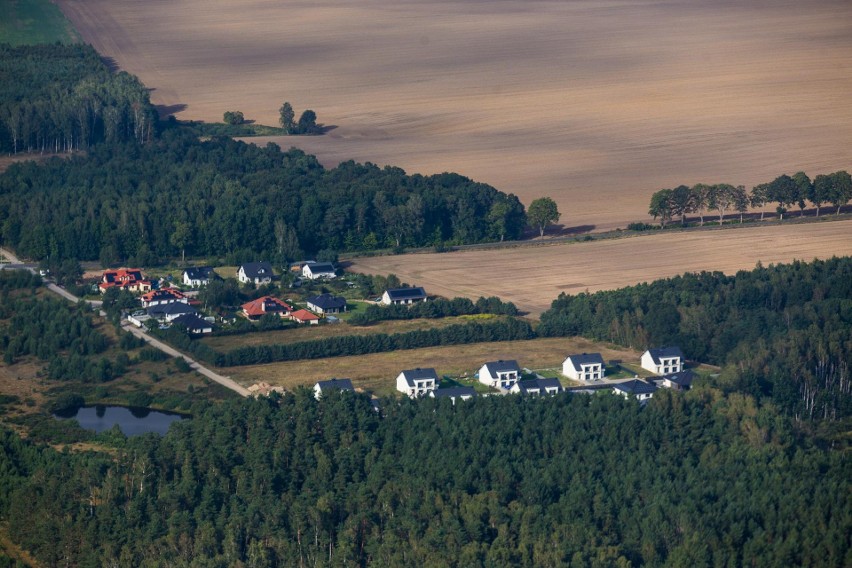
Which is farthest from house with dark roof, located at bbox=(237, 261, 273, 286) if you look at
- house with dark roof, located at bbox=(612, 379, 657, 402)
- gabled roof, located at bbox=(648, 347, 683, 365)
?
house with dark roof, located at bbox=(612, 379, 657, 402)

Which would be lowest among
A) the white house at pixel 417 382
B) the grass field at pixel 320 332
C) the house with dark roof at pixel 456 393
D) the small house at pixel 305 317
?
the house with dark roof at pixel 456 393

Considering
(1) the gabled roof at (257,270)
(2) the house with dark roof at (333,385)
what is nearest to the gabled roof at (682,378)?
(2) the house with dark roof at (333,385)

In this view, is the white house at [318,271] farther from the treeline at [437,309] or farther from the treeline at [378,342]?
the treeline at [378,342]

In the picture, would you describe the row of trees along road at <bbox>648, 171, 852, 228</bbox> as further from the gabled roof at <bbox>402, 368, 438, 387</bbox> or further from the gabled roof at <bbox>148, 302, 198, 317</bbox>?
the gabled roof at <bbox>402, 368, 438, 387</bbox>

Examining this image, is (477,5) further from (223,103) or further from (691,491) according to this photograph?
(691,491)

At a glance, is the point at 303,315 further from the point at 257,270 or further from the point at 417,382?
the point at 417,382

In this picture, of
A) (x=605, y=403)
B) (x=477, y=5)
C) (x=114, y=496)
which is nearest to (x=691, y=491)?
(x=605, y=403)

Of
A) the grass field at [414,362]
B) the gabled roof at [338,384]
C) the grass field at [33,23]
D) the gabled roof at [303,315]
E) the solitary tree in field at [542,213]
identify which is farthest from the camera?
the grass field at [33,23]

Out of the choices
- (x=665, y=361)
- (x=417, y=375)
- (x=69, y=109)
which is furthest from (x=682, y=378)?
(x=69, y=109)
